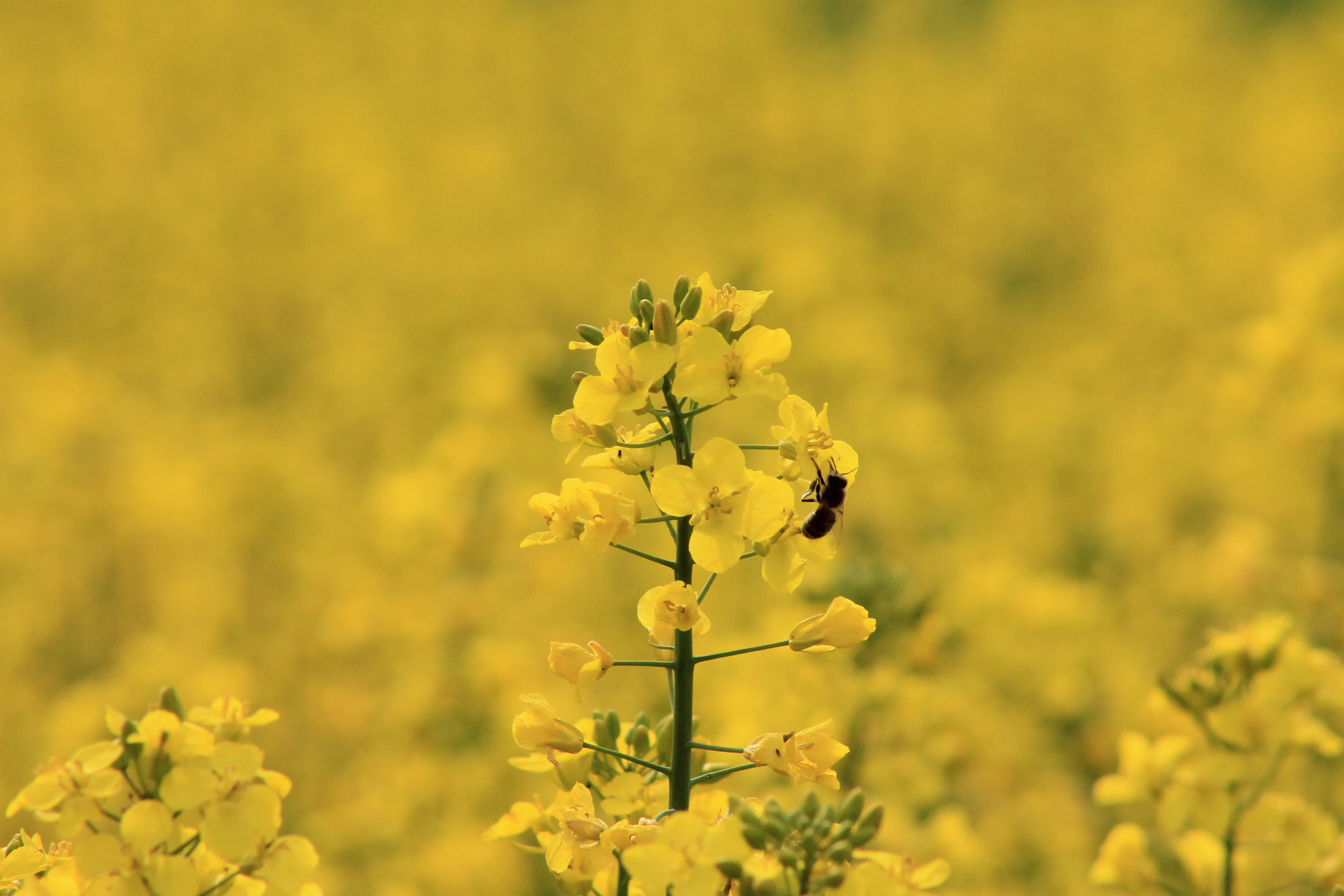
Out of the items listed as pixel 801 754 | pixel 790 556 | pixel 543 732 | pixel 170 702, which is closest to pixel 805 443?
pixel 790 556

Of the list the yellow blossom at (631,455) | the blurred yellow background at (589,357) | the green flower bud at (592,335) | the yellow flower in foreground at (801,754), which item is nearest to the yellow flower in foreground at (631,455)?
the yellow blossom at (631,455)

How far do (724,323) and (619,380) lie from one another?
0.49 ft

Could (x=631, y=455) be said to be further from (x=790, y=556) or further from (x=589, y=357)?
(x=589, y=357)

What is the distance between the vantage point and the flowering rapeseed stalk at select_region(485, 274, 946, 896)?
126 centimetres

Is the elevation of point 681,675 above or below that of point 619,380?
below

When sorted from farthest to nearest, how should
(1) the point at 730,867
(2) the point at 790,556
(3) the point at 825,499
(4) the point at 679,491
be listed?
1. (3) the point at 825,499
2. (2) the point at 790,556
3. (4) the point at 679,491
4. (1) the point at 730,867

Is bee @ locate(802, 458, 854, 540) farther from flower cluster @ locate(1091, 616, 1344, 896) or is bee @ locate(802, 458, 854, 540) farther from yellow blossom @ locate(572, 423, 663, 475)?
flower cluster @ locate(1091, 616, 1344, 896)

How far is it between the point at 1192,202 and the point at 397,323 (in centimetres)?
811

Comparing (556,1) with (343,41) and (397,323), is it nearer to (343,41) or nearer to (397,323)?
(343,41)

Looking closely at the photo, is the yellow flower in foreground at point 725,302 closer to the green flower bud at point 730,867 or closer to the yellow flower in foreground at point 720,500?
the yellow flower in foreground at point 720,500

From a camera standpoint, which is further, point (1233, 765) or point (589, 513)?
point (1233, 765)

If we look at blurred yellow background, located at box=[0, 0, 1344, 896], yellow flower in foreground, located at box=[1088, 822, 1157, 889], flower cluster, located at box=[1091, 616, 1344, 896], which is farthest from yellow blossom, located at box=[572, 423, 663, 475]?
blurred yellow background, located at box=[0, 0, 1344, 896]

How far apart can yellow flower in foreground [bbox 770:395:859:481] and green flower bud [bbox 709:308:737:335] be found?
0.11 m

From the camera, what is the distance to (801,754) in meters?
1.40
